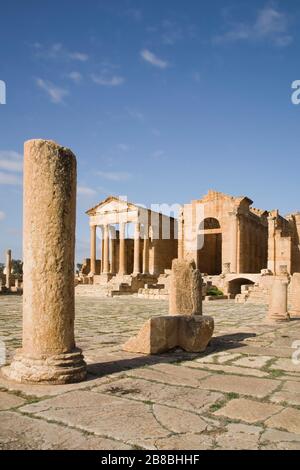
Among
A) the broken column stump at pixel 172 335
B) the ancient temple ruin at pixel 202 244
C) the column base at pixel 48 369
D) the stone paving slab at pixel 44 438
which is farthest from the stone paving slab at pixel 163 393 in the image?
the ancient temple ruin at pixel 202 244

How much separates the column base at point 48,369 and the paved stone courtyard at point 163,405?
0.34 feet

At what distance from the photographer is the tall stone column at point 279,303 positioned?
1187cm

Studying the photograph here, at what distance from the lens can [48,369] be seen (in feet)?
15.3

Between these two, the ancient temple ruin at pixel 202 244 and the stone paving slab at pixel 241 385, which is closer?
the stone paving slab at pixel 241 385

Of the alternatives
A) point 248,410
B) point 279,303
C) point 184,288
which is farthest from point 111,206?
point 248,410

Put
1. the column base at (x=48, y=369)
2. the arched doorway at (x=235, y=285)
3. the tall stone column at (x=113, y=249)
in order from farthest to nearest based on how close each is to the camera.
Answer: the tall stone column at (x=113, y=249) → the arched doorway at (x=235, y=285) → the column base at (x=48, y=369)

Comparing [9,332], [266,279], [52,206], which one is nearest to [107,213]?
[266,279]

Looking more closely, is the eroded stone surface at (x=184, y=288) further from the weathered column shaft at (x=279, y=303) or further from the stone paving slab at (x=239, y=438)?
the stone paving slab at (x=239, y=438)

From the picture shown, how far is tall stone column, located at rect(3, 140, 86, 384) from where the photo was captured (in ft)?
15.8

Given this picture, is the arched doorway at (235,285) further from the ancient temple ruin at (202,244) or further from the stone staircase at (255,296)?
the stone staircase at (255,296)

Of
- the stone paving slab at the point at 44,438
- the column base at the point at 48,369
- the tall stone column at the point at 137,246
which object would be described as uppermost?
the tall stone column at the point at 137,246

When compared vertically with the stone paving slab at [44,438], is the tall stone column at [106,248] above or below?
above

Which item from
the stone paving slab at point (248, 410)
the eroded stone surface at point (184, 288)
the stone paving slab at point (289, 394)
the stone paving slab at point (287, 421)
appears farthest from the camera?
the eroded stone surface at point (184, 288)
